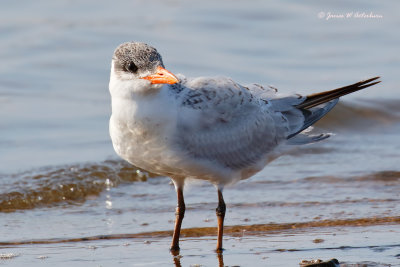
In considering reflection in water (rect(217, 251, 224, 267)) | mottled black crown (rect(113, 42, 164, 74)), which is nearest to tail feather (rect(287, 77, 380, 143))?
reflection in water (rect(217, 251, 224, 267))

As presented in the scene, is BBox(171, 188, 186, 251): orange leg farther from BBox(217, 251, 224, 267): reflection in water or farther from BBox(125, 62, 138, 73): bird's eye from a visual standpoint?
BBox(125, 62, 138, 73): bird's eye

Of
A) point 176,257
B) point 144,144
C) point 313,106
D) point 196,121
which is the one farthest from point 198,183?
point 313,106

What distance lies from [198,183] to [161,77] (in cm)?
131

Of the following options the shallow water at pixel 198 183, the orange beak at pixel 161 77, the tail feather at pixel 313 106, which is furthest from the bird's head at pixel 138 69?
the tail feather at pixel 313 106

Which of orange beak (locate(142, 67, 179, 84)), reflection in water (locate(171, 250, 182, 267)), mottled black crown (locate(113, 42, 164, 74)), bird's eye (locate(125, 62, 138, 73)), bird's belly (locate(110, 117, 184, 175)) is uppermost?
mottled black crown (locate(113, 42, 164, 74))

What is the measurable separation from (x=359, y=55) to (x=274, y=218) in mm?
6038

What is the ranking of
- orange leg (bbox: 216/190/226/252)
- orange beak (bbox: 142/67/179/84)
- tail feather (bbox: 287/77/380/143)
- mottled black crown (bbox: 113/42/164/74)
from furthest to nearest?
tail feather (bbox: 287/77/380/143) → orange leg (bbox: 216/190/226/252) → mottled black crown (bbox: 113/42/164/74) → orange beak (bbox: 142/67/179/84)

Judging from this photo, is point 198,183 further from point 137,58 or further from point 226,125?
point 137,58

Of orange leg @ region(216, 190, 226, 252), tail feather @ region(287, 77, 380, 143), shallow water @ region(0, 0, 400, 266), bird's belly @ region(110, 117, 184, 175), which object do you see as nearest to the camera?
bird's belly @ region(110, 117, 184, 175)

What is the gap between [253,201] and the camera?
730cm

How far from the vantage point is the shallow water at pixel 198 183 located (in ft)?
19.9

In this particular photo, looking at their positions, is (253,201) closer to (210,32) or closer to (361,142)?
(361,142)

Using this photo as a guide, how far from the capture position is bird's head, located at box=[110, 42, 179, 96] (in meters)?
5.16

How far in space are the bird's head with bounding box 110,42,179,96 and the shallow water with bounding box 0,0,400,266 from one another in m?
1.13
